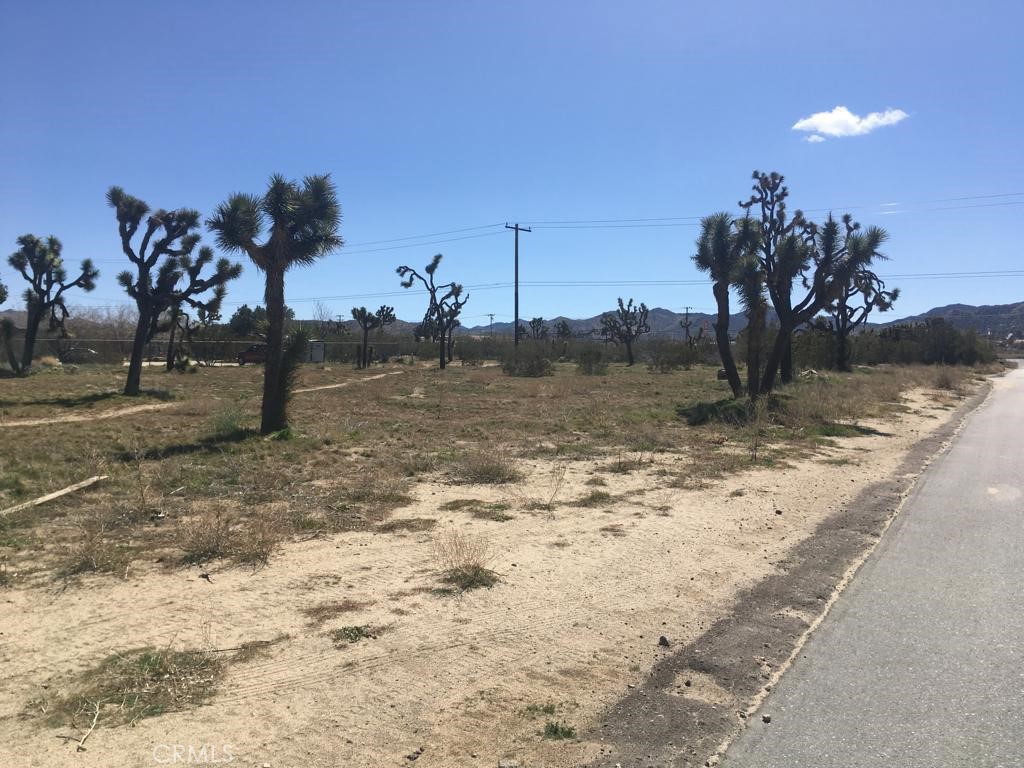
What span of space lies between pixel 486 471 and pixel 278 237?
8444 mm

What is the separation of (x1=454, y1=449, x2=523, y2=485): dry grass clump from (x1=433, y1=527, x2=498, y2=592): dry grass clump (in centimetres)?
310

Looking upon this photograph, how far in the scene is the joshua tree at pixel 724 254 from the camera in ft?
82.3

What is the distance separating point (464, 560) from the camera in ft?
22.3

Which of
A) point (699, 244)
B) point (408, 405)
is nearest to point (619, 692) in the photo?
point (408, 405)

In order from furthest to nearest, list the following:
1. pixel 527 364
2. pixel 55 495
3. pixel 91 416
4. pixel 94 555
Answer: pixel 527 364 → pixel 91 416 → pixel 55 495 → pixel 94 555

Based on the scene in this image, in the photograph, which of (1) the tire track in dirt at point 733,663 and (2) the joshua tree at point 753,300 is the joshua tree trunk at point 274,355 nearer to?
(1) the tire track in dirt at point 733,663

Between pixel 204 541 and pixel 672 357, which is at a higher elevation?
pixel 672 357

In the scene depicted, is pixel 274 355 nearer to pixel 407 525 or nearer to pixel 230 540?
pixel 407 525

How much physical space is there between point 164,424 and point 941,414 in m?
23.8

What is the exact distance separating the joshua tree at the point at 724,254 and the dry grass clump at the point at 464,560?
1944 cm

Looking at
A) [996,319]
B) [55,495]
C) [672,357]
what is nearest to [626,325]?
[672,357]

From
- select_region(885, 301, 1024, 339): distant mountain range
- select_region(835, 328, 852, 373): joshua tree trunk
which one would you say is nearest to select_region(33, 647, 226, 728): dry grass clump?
select_region(835, 328, 852, 373): joshua tree trunk

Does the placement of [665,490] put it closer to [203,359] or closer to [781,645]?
[781,645]

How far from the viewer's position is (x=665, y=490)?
10.8m
